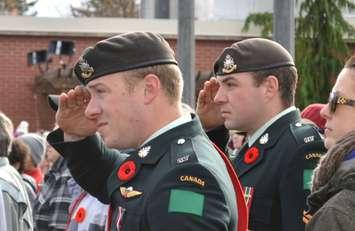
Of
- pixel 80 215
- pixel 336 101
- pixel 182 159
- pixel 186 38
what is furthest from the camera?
pixel 186 38

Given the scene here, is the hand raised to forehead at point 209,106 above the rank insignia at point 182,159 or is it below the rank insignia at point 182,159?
below

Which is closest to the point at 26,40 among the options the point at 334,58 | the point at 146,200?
the point at 334,58

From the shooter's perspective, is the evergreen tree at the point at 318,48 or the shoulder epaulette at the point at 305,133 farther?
the evergreen tree at the point at 318,48

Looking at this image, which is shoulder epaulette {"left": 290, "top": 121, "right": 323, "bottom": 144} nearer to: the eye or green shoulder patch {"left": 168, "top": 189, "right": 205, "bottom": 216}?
the eye

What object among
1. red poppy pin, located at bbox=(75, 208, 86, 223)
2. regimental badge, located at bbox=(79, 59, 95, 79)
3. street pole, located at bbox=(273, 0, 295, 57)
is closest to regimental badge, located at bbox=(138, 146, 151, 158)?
regimental badge, located at bbox=(79, 59, 95, 79)

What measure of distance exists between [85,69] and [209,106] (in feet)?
4.02

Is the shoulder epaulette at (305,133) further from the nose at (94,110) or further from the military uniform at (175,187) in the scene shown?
the nose at (94,110)

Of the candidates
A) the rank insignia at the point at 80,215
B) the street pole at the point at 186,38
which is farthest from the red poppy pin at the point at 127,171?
the street pole at the point at 186,38

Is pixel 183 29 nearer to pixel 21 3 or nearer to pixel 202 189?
pixel 202 189

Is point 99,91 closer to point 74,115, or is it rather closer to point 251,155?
point 74,115

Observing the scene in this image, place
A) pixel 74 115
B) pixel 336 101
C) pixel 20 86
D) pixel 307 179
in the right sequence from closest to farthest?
1. pixel 336 101
2. pixel 74 115
3. pixel 307 179
4. pixel 20 86

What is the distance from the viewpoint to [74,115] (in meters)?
3.72

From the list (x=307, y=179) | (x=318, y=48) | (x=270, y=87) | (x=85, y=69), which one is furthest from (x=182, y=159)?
(x=318, y=48)

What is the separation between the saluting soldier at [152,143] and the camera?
2.84 metres
